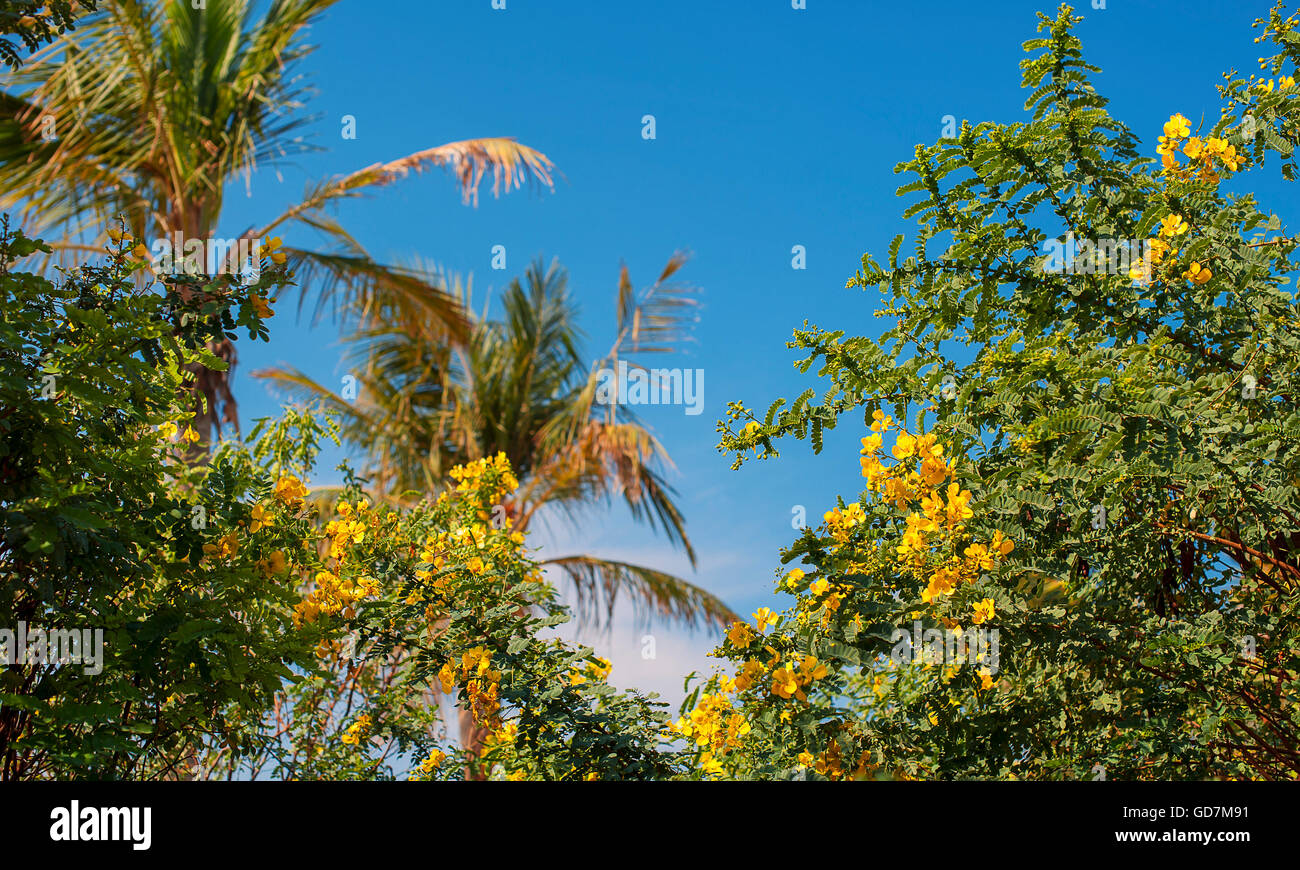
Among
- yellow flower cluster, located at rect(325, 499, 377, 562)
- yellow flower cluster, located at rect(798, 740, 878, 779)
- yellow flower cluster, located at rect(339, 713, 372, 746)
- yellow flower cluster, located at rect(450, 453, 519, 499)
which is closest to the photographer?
yellow flower cluster, located at rect(798, 740, 878, 779)

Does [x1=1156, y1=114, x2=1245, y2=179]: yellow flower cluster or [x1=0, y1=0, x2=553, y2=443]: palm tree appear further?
[x1=0, y1=0, x2=553, y2=443]: palm tree

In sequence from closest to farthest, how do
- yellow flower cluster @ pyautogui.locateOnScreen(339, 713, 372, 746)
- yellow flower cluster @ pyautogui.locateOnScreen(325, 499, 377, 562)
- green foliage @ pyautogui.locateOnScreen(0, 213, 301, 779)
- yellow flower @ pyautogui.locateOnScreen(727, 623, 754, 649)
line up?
green foliage @ pyautogui.locateOnScreen(0, 213, 301, 779), yellow flower @ pyautogui.locateOnScreen(727, 623, 754, 649), yellow flower cluster @ pyautogui.locateOnScreen(325, 499, 377, 562), yellow flower cluster @ pyautogui.locateOnScreen(339, 713, 372, 746)

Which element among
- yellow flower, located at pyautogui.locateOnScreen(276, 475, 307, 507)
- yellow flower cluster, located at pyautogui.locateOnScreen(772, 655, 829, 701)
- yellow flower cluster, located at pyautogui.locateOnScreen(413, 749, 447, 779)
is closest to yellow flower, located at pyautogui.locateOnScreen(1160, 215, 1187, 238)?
yellow flower cluster, located at pyautogui.locateOnScreen(772, 655, 829, 701)

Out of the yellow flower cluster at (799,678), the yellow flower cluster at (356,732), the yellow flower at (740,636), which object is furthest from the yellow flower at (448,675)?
the yellow flower cluster at (356,732)

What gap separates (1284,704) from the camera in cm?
323

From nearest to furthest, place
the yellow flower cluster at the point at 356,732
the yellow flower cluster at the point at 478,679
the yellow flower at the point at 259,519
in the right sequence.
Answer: the yellow flower cluster at the point at 478,679 < the yellow flower at the point at 259,519 < the yellow flower cluster at the point at 356,732

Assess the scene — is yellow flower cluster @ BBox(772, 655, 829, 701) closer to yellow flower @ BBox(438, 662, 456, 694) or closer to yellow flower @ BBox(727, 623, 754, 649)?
yellow flower @ BBox(727, 623, 754, 649)

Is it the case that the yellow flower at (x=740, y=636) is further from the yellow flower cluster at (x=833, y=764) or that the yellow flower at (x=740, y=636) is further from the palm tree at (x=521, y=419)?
the palm tree at (x=521, y=419)

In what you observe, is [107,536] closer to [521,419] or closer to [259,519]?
[259,519]

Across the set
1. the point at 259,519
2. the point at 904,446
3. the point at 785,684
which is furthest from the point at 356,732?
the point at 904,446

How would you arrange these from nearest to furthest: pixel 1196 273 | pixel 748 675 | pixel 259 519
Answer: pixel 748 675 < pixel 1196 273 < pixel 259 519
